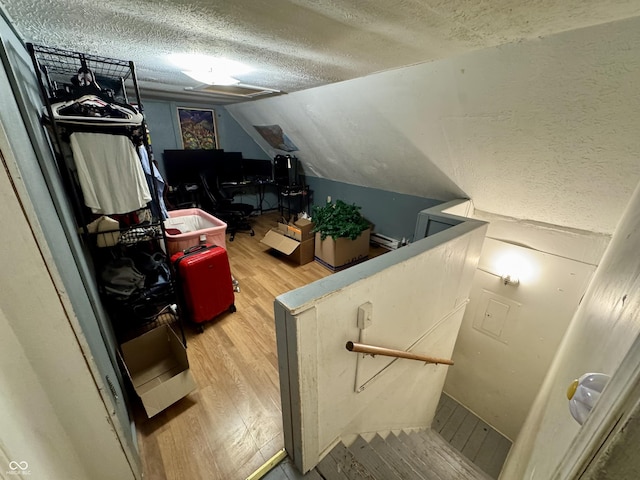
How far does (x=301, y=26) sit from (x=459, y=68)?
3.34ft

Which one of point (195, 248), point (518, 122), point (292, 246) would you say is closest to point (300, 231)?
point (292, 246)

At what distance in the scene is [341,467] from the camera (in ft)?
3.94

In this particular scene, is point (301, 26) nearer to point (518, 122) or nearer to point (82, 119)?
point (82, 119)

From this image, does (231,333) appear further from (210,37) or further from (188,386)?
(210,37)

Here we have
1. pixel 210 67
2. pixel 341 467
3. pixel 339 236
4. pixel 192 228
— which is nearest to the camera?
pixel 341 467

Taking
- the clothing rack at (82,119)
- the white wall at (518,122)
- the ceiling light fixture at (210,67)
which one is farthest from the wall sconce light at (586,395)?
the ceiling light fixture at (210,67)

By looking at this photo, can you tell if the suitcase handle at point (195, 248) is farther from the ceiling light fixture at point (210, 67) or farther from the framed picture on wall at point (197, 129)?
the framed picture on wall at point (197, 129)

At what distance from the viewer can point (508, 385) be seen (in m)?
2.69

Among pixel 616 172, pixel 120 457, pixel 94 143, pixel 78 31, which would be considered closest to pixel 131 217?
pixel 94 143

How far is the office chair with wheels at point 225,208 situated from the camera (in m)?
4.30

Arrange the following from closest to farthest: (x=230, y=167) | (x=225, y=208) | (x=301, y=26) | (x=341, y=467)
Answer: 1. (x=301, y=26)
2. (x=341, y=467)
3. (x=225, y=208)
4. (x=230, y=167)

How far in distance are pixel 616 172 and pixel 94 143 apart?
2.94 m

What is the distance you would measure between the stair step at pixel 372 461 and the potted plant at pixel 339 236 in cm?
211

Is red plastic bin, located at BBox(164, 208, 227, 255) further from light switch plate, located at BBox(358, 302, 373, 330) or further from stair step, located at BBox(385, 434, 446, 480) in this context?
stair step, located at BBox(385, 434, 446, 480)
